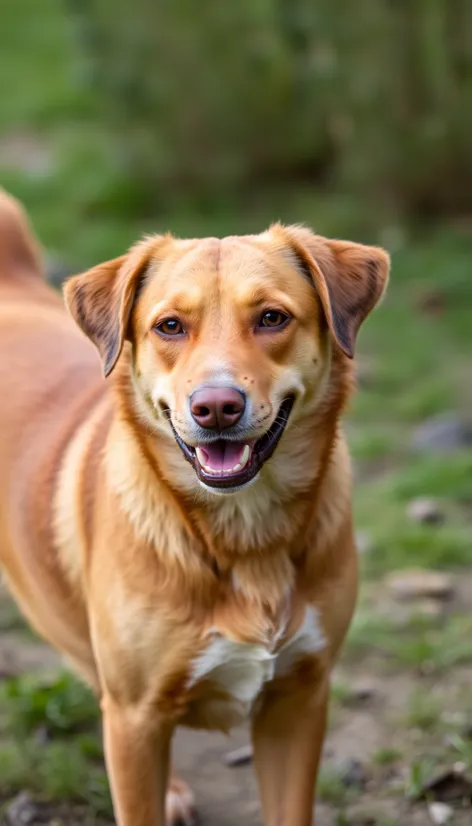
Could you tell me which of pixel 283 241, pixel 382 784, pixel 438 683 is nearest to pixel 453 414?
pixel 438 683

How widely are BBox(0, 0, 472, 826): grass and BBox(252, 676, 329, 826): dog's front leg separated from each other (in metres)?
0.32

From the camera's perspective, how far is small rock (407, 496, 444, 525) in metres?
5.26

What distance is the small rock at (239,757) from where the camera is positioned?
12.7 feet

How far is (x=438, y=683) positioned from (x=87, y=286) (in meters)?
1.93

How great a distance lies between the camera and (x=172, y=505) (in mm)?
3086

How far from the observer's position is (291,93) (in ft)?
30.3

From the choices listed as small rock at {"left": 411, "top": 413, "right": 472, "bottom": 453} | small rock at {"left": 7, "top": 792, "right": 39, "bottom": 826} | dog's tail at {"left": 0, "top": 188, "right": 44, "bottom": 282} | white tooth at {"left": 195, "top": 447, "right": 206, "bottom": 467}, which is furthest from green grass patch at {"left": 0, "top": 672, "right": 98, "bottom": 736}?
small rock at {"left": 411, "top": 413, "right": 472, "bottom": 453}

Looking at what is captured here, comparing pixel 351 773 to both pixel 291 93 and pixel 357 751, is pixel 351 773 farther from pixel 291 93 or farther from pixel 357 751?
pixel 291 93

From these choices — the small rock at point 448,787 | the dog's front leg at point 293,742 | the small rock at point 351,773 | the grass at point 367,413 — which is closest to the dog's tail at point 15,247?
the grass at point 367,413

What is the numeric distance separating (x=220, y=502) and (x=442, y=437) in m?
3.06

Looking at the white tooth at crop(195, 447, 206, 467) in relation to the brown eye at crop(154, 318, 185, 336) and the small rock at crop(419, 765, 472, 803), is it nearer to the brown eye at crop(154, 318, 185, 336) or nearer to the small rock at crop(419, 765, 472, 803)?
the brown eye at crop(154, 318, 185, 336)

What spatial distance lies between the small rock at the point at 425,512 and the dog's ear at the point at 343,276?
7.50 feet

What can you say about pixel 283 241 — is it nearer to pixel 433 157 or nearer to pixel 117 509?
pixel 117 509

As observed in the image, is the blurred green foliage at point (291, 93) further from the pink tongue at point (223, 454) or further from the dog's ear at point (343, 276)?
the pink tongue at point (223, 454)
